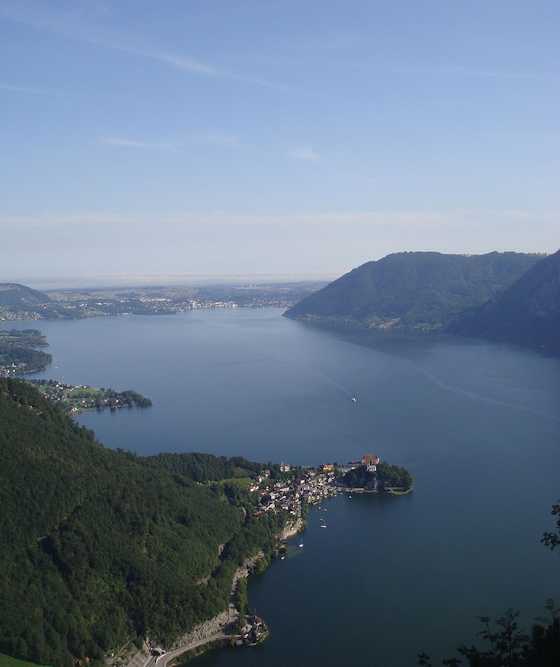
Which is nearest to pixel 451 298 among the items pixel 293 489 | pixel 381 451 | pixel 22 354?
pixel 22 354

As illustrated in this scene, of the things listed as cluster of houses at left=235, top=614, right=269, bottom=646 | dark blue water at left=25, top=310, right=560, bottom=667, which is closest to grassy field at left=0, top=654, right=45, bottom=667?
dark blue water at left=25, top=310, right=560, bottom=667

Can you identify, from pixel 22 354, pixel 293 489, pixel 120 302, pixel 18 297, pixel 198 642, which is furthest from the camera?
pixel 120 302

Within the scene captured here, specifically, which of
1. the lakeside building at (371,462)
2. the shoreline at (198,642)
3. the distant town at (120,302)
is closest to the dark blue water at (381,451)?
the shoreline at (198,642)

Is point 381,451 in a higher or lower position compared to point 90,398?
lower

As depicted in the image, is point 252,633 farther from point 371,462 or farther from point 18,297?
point 18,297

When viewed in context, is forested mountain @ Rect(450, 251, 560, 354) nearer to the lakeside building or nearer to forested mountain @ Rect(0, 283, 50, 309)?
the lakeside building

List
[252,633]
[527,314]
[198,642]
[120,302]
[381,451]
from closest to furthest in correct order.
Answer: [198,642] → [252,633] → [381,451] → [527,314] → [120,302]
